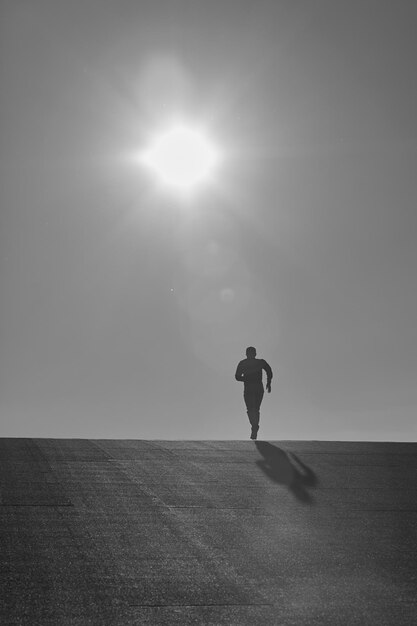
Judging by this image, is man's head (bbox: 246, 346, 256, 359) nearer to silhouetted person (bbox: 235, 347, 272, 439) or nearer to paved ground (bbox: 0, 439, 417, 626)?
silhouetted person (bbox: 235, 347, 272, 439)

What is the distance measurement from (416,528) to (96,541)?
2.80 meters

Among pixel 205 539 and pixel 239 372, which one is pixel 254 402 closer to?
pixel 239 372

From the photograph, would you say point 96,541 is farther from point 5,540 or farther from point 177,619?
point 177,619

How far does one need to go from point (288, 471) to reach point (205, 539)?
4502mm

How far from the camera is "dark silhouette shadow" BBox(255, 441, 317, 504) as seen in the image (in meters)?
11.0

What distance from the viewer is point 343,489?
11.2 m

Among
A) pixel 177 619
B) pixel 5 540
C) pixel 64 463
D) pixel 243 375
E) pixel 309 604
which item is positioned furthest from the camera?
pixel 243 375

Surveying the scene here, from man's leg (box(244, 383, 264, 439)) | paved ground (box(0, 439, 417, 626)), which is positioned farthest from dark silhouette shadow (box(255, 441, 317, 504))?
man's leg (box(244, 383, 264, 439))

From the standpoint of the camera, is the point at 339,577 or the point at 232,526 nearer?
the point at 339,577

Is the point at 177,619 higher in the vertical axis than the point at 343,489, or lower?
lower

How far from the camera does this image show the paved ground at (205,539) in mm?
6012

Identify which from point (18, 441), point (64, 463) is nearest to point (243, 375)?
point (18, 441)

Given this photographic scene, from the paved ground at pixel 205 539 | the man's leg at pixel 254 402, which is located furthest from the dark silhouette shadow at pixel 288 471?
the man's leg at pixel 254 402

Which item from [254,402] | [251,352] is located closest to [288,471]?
→ [251,352]
